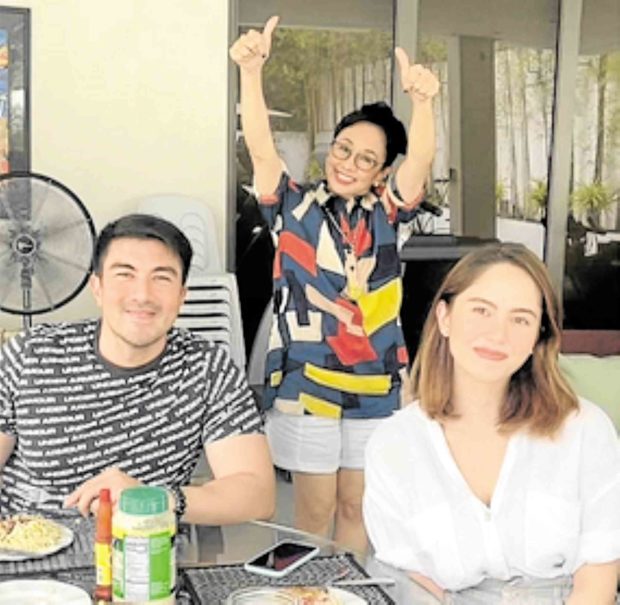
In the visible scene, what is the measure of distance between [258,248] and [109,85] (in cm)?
91

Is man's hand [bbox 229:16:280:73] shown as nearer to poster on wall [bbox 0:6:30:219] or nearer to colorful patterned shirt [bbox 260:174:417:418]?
colorful patterned shirt [bbox 260:174:417:418]

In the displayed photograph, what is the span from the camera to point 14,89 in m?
4.00

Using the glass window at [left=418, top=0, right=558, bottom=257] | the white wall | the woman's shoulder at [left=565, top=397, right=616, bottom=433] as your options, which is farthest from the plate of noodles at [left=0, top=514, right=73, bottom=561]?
the glass window at [left=418, top=0, right=558, bottom=257]

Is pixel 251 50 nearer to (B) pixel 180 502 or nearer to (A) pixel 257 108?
(A) pixel 257 108

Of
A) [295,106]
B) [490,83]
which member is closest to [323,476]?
[295,106]

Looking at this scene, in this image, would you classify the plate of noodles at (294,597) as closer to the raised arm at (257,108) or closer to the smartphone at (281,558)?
the smartphone at (281,558)

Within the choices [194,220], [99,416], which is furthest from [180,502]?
[194,220]

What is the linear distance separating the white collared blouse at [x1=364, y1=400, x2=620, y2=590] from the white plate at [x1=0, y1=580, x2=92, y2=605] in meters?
0.55

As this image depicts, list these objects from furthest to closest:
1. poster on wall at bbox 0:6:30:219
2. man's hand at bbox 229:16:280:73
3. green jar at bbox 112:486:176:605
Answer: poster on wall at bbox 0:6:30:219
man's hand at bbox 229:16:280:73
green jar at bbox 112:486:176:605

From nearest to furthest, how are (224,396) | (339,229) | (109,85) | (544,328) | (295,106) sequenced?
(544,328) → (224,396) → (339,229) → (109,85) → (295,106)

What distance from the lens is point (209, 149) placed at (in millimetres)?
4211

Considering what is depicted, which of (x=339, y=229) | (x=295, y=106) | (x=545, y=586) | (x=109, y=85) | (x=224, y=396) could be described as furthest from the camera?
(x=295, y=106)

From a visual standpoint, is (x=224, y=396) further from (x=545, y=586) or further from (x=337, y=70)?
A: (x=337, y=70)

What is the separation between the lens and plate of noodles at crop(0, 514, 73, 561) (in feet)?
5.46
